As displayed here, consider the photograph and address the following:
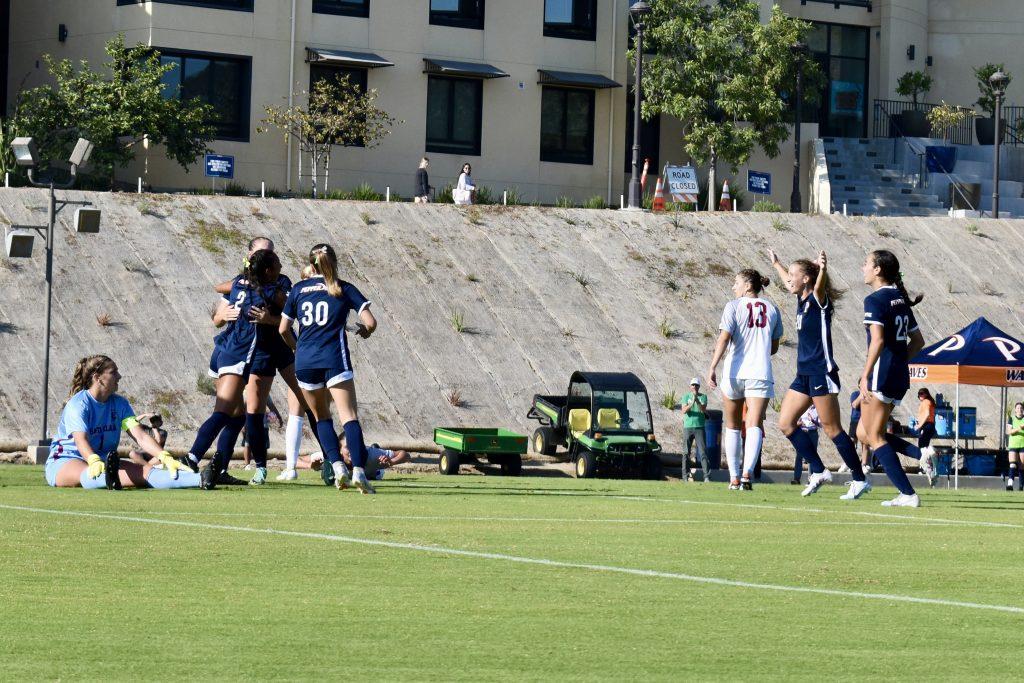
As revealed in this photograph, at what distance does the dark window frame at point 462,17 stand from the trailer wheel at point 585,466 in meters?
Answer: 20.4

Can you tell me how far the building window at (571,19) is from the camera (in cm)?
4578

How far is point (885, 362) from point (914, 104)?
1596 inches

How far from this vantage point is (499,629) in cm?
612

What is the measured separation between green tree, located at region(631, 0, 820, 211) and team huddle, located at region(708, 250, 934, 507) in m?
28.5

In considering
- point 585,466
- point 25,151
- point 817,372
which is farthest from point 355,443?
point 25,151

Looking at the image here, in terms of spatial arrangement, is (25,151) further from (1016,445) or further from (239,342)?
(1016,445)

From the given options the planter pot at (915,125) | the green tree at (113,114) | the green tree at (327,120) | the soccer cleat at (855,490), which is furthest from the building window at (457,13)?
the soccer cleat at (855,490)

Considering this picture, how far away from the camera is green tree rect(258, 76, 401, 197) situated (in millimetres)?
40594

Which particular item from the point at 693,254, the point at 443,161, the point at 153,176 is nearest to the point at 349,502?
the point at 693,254

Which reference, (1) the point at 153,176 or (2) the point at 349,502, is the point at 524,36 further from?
(2) the point at 349,502

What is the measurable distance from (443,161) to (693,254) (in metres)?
8.93

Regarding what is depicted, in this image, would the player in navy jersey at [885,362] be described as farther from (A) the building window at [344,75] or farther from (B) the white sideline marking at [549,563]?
(A) the building window at [344,75]

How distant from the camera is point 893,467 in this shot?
13.1 m

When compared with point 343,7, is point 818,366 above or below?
below
